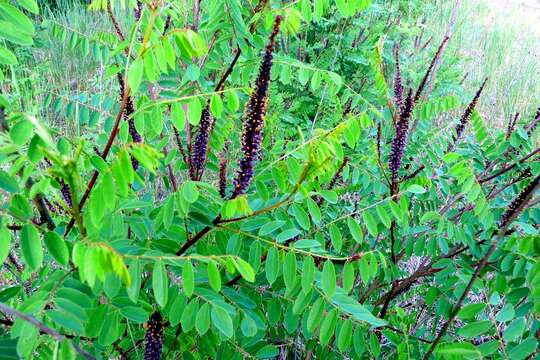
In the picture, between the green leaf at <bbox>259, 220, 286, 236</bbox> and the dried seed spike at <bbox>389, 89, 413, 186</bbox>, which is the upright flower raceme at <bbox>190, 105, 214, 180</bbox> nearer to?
the green leaf at <bbox>259, 220, 286, 236</bbox>

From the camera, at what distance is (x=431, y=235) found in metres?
1.49

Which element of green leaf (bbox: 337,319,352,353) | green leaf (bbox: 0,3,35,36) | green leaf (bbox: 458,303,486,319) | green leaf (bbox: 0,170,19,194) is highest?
green leaf (bbox: 0,3,35,36)

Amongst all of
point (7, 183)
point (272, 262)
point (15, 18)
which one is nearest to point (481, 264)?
point (272, 262)

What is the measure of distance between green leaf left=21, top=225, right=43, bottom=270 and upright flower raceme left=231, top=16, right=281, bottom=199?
41 centimetres

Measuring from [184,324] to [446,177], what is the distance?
115 centimetres

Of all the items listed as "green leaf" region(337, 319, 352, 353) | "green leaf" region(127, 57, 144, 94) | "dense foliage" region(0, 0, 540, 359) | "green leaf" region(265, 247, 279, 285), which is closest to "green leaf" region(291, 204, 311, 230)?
"dense foliage" region(0, 0, 540, 359)

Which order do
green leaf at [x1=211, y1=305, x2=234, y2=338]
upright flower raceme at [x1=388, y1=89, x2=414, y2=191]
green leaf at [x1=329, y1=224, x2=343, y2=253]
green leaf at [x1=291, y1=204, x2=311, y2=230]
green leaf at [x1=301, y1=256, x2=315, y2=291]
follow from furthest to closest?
upright flower raceme at [x1=388, y1=89, x2=414, y2=191] < green leaf at [x1=329, y1=224, x2=343, y2=253] < green leaf at [x1=291, y1=204, x2=311, y2=230] < green leaf at [x1=301, y1=256, x2=315, y2=291] < green leaf at [x1=211, y1=305, x2=234, y2=338]

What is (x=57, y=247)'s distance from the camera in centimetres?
80

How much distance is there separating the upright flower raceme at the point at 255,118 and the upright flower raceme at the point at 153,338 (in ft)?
1.16

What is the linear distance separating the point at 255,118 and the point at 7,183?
0.49 meters

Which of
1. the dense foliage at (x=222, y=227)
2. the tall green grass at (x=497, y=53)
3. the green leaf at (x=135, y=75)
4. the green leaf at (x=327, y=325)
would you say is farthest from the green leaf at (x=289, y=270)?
the tall green grass at (x=497, y=53)

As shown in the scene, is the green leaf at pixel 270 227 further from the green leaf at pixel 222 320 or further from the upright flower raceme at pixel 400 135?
the upright flower raceme at pixel 400 135

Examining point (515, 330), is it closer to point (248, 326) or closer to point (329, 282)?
point (329, 282)

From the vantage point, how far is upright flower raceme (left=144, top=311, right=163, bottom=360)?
3.38ft
